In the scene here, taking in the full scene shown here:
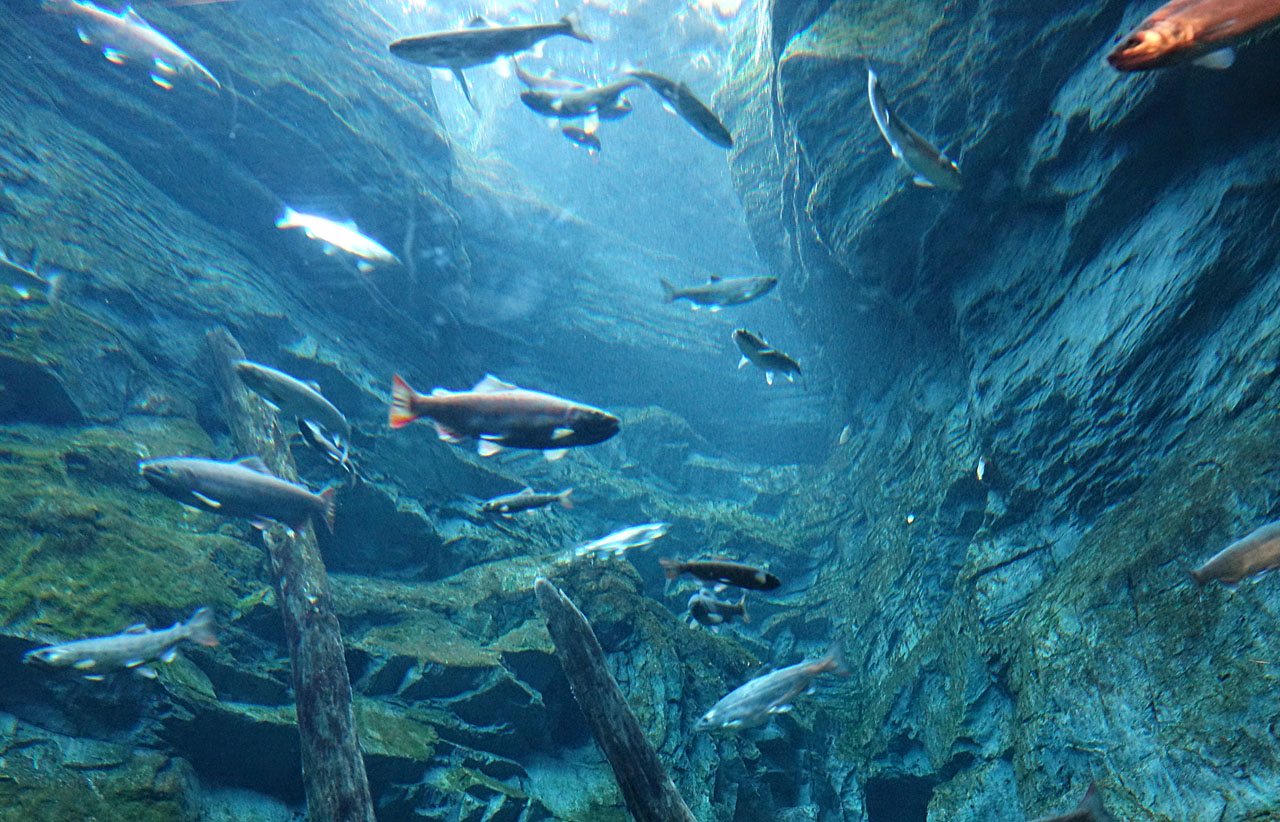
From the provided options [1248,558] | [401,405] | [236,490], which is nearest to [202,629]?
[236,490]

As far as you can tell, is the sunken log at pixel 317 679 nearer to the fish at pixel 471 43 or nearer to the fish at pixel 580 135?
the fish at pixel 471 43

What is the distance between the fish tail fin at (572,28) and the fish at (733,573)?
4560 mm

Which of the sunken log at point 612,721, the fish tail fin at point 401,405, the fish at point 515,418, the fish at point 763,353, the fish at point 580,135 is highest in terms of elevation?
the fish at point 580,135

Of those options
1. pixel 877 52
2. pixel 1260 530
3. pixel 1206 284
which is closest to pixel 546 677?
pixel 1260 530

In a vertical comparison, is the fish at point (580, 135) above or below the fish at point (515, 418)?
above

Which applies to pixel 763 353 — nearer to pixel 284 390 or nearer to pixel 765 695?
pixel 765 695

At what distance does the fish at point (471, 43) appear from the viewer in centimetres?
418

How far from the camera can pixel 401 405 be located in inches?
115

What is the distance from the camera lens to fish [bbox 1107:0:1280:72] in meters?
1.75

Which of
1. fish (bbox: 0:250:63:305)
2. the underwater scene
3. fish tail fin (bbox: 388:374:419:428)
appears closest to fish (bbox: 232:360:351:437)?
the underwater scene

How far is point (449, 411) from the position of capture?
281 centimetres

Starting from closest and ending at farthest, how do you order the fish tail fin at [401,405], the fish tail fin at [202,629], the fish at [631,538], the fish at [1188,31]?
the fish at [1188,31] < the fish tail fin at [401,405] < the fish tail fin at [202,629] < the fish at [631,538]

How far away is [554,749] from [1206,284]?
7416 millimetres

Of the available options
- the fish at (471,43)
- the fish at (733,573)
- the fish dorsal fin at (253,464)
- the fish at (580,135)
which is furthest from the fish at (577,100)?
the fish at (733,573)
